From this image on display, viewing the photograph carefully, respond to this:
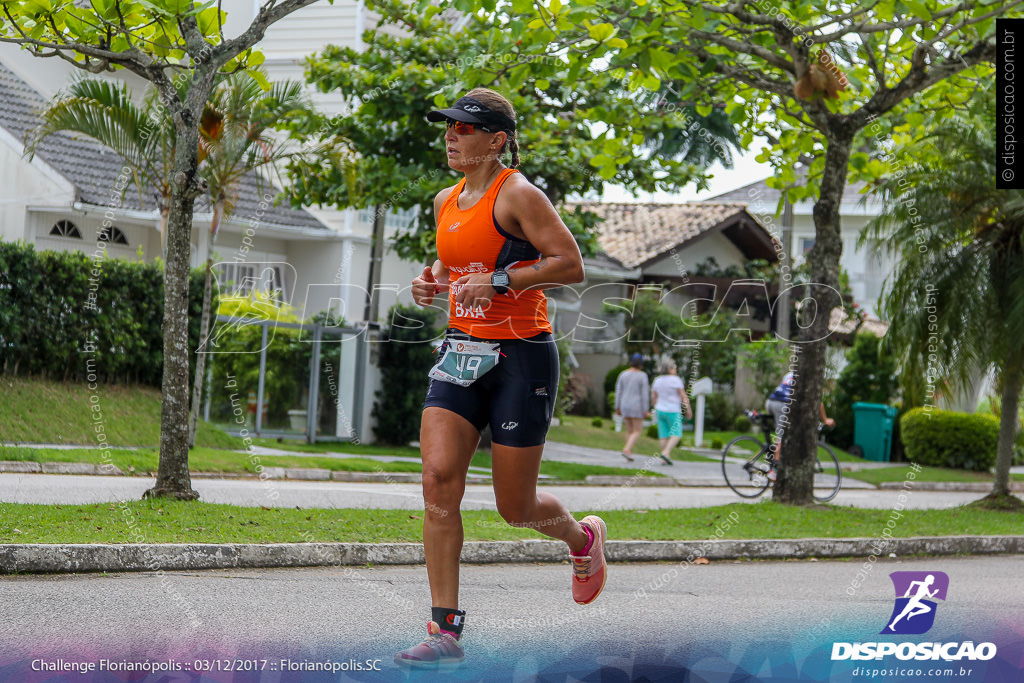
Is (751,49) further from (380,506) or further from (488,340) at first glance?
(488,340)

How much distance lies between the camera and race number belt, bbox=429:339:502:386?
Answer: 4.06m

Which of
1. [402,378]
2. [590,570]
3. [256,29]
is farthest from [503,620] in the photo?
[402,378]

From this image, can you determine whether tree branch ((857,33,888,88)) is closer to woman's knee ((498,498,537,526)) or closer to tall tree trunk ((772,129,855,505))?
Result: tall tree trunk ((772,129,855,505))

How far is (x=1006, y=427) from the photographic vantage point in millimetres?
13094

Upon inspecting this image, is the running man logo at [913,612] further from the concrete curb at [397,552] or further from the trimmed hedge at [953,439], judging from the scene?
the trimmed hedge at [953,439]

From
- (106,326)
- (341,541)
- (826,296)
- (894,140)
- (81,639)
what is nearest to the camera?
(81,639)

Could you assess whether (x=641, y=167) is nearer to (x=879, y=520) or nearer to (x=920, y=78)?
(x=920, y=78)

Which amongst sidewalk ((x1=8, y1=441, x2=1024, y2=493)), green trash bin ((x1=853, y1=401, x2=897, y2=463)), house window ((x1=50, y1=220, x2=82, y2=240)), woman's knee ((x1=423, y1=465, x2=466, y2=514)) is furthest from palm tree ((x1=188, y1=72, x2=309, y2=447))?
green trash bin ((x1=853, y1=401, x2=897, y2=463))

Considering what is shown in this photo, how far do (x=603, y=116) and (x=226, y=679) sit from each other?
27.7 ft

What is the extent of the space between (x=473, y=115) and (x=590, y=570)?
1.94m

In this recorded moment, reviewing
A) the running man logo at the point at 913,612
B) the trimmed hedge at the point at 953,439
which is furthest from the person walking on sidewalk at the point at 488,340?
the trimmed hedge at the point at 953,439

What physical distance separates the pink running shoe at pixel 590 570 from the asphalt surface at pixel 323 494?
16.9 ft

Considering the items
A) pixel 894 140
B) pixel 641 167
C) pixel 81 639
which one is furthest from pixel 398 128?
pixel 81 639

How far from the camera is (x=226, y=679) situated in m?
3.84
